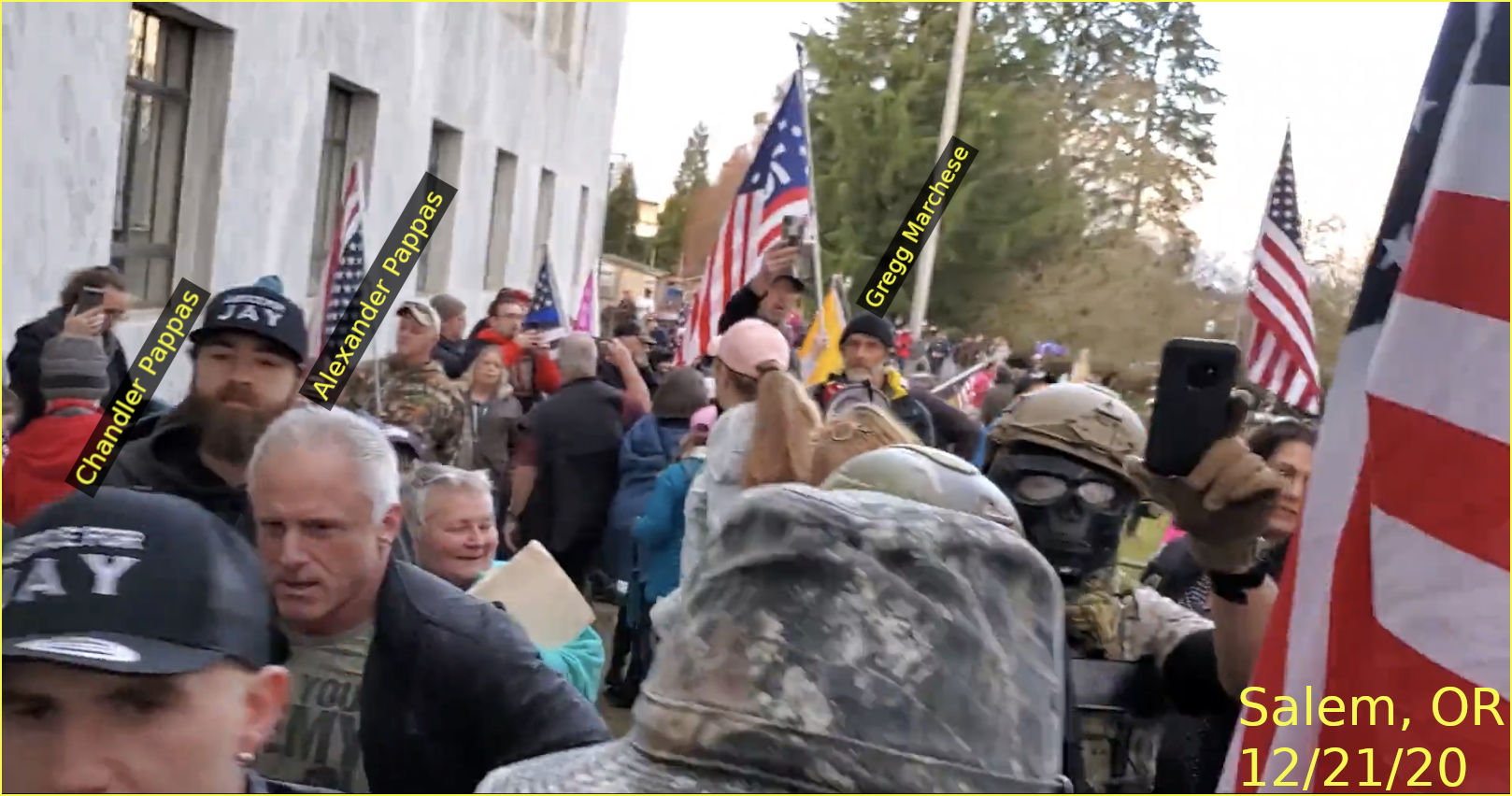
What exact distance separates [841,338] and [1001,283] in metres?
35.9

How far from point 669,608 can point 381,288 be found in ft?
11.6

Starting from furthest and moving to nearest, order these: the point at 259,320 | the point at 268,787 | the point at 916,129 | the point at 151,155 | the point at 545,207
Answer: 1. the point at 916,129
2. the point at 545,207
3. the point at 151,155
4. the point at 259,320
5. the point at 268,787

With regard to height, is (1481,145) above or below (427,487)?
above

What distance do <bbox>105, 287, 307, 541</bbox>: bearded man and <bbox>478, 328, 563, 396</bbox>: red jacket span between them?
519cm

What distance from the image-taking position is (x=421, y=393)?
666 centimetres

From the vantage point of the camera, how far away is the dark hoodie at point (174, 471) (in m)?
3.30

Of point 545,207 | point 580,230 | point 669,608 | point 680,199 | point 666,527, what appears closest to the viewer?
point 669,608

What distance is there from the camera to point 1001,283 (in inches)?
1668

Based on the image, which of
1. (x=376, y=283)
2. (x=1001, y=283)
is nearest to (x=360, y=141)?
(x=376, y=283)

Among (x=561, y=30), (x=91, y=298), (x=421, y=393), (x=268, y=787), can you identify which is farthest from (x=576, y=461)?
(x=561, y=30)

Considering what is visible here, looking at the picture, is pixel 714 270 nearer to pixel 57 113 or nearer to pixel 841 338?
pixel 841 338

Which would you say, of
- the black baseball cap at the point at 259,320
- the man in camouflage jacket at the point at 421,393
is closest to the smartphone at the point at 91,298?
the man in camouflage jacket at the point at 421,393

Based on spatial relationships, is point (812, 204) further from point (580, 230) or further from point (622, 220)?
point (622, 220)

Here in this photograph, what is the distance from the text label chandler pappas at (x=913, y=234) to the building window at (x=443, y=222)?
450 inches
